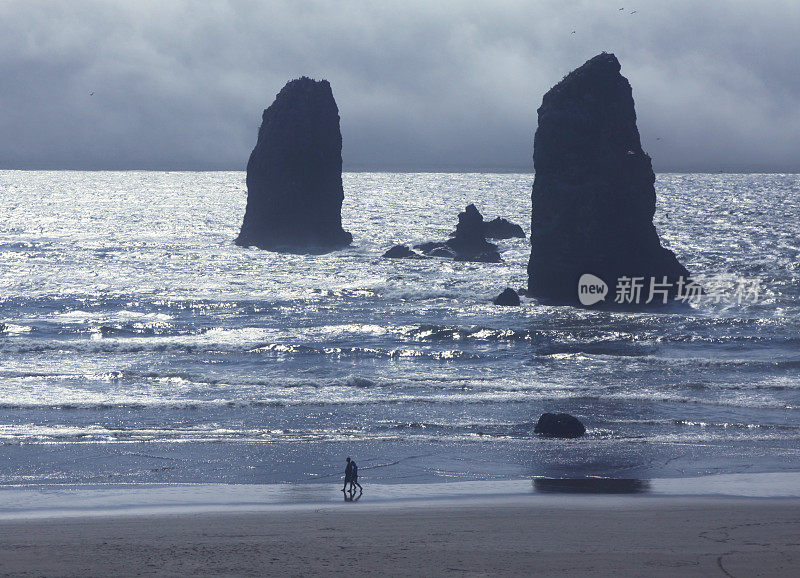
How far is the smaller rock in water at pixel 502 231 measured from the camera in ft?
369

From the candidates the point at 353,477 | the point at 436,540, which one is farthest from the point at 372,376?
the point at 436,540

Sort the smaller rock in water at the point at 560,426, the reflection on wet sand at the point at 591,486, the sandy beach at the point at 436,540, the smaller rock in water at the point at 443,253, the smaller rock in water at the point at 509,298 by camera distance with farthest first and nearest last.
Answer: the smaller rock in water at the point at 443,253 → the smaller rock in water at the point at 509,298 → the smaller rock in water at the point at 560,426 → the reflection on wet sand at the point at 591,486 → the sandy beach at the point at 436,540

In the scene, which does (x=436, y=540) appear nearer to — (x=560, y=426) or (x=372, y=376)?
(x=560, y=426)

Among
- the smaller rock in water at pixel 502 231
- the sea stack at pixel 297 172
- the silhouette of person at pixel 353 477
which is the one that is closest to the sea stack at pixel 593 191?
the silhouette of person at pixel 353 477

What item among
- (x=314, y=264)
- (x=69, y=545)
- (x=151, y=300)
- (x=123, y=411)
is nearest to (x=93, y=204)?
(x=314, y=264)

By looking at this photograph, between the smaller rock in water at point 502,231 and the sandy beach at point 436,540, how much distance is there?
89.2 metres

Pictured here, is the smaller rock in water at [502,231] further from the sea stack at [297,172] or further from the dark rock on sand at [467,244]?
the sea stack at [297,172]

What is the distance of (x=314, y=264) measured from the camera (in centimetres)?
8669

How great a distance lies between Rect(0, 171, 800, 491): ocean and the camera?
1142 inches

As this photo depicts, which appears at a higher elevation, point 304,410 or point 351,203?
point 351,203

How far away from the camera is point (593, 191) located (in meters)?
59.9

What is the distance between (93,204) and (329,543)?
19089 centimetres

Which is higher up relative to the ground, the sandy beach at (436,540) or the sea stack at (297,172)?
the sea stack at (297,172)

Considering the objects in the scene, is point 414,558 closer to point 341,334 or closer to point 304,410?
point 304,410
